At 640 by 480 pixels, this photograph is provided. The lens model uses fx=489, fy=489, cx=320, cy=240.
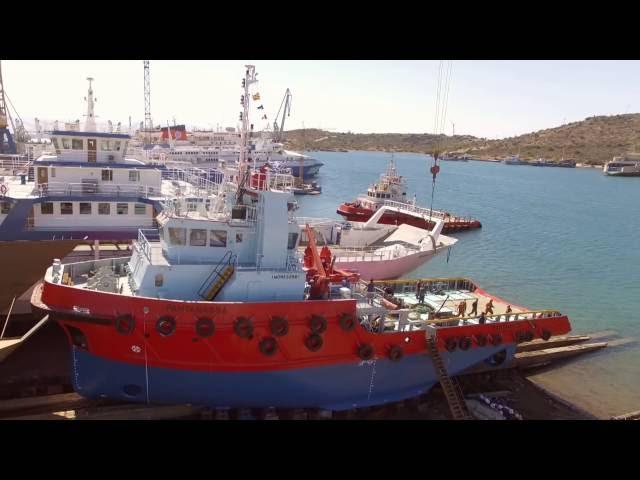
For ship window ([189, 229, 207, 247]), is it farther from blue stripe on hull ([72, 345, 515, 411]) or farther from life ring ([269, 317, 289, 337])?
blue stripe on hull ([72, 345, 515, 411])

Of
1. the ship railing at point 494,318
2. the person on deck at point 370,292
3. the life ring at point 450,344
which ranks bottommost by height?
the life ring at point 450,344

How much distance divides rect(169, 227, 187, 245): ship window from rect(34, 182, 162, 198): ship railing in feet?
25.4

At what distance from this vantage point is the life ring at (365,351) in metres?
10.8

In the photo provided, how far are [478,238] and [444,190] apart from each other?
31898 millimetres

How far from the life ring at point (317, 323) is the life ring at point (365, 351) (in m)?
1.08

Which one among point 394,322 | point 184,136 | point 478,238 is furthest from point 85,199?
point 184,136

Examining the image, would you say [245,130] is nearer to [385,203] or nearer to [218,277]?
[218,277]

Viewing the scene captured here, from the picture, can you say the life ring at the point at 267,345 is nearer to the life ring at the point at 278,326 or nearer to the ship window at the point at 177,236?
the life ring at the point at 278,326

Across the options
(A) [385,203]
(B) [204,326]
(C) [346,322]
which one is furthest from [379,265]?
(A) [385,203]

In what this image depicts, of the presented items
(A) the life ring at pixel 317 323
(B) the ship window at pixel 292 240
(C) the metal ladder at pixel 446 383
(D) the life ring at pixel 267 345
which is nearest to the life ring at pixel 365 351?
(A) the life ring at pixel 317 323

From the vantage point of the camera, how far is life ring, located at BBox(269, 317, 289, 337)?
996 cm

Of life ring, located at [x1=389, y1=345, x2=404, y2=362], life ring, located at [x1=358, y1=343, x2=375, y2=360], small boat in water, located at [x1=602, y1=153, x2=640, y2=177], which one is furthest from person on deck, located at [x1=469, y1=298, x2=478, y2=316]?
small boat in water, located at [x1=602, y1=153, x2=640, y2=177]

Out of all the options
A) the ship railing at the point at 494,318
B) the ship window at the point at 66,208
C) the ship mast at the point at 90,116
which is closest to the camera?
the ship railing at the point at 494,318

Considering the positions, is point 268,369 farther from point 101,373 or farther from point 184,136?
point 184,136
